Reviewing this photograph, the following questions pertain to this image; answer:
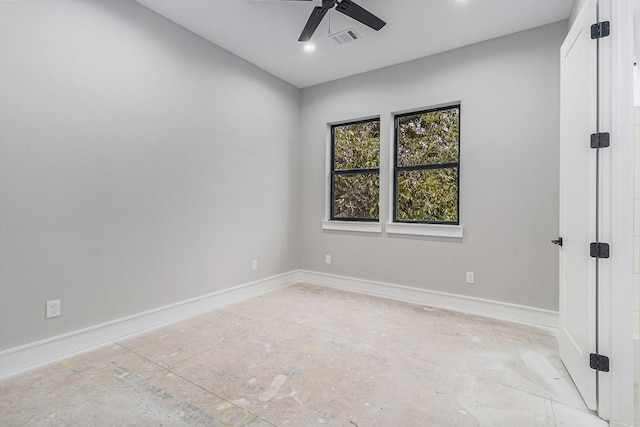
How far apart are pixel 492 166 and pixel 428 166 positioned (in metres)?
0.68

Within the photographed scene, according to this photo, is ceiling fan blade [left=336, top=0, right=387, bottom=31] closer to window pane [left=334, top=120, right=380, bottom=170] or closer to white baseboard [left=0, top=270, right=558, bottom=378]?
window pane [left=334, top=120, right=380, bottom=170]

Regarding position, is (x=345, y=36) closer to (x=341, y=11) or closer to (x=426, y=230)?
(x=341, y=11)

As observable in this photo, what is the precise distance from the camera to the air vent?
293cm

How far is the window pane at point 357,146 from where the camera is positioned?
4.08 meters

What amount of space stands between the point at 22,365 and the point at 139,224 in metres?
1.21

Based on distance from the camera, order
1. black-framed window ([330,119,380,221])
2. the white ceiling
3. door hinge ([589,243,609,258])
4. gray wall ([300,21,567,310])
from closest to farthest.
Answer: door hinge ([589,243,609,258]) < the white ceiling < gray wall ([300,21,567,310]) < black-framed window ([330,119,380,221])

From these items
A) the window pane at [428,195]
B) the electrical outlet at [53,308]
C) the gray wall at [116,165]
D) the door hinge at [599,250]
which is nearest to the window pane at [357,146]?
the window pane at [428,195]

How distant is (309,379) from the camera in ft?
6.55

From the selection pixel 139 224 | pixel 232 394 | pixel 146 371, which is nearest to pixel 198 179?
pixel 139 224

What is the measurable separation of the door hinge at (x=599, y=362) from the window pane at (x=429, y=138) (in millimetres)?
2273

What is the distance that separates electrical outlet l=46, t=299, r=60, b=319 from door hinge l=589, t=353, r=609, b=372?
3455 millimetres

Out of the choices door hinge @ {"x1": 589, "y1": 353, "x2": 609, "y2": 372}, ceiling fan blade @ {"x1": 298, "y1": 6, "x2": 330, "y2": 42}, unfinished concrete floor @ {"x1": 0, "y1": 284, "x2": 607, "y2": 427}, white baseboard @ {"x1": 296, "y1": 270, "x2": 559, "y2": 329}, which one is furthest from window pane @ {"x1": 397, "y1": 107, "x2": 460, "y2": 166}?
door hinge @ {"x1": 589, "y1": 353, "x2": 609, "y2": 372}

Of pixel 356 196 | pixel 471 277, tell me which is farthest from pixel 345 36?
Result: pixel 471 277

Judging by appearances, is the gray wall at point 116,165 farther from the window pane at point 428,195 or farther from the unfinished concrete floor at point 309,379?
the window pane at point 428,195
